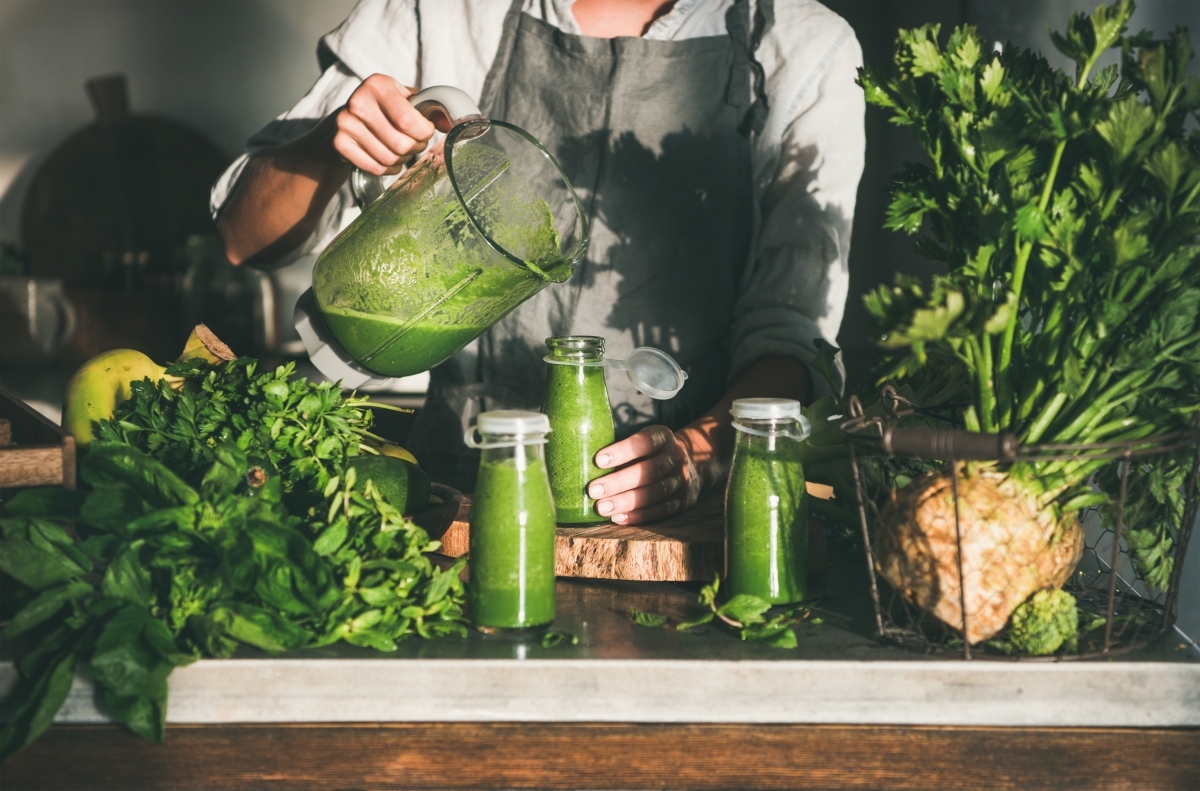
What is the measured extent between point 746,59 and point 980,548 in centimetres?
85

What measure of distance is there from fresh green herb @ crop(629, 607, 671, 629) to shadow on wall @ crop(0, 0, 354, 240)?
7.61 ft

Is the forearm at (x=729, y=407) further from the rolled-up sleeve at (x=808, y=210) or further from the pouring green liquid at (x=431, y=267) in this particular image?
the pouring green liquid at (x=431, y=267)

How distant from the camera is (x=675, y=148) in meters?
1.31

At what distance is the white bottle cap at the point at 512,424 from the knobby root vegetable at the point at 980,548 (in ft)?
0.92

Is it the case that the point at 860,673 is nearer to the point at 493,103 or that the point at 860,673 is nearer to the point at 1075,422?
the point at 1075,422

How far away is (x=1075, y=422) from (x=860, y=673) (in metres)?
0.25

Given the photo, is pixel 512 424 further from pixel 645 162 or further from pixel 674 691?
pixel 645 162

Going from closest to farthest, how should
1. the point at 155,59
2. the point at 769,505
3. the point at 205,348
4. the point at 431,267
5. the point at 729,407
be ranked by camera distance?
the point at 769,505
the point at 431,267
the point at 205,348
the point at 729,407
the point at 155,59

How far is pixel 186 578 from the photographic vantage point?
2.29 feet

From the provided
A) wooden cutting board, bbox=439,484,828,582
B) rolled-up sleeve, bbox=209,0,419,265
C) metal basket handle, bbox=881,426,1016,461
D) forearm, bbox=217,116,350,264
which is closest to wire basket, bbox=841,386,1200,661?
metal basket handle, bbox=881,426,1016,461

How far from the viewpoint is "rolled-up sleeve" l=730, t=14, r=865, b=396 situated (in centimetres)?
121

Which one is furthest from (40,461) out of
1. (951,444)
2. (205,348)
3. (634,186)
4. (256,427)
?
(634,186)

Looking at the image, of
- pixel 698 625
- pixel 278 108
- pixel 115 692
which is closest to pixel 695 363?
→ pixel 698 625

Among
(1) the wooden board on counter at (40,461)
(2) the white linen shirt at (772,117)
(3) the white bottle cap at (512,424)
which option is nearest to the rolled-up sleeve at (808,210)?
(2) the white linen shirt at (772,117)
